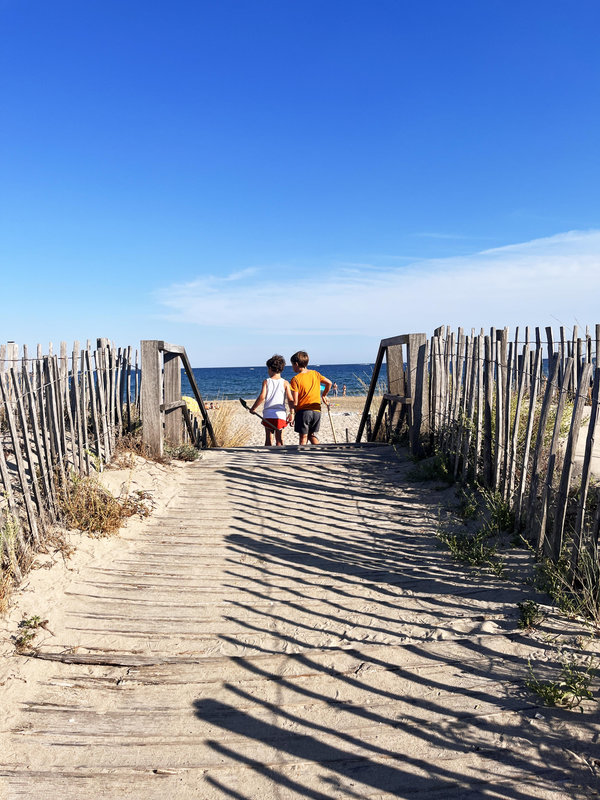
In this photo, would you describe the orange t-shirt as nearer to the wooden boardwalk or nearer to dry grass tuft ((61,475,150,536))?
dry grass tuft ((61,475,150,536))

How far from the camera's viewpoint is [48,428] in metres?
5.01

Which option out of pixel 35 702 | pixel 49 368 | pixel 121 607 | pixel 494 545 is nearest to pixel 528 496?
pixel 494 545

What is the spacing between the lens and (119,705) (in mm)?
2885

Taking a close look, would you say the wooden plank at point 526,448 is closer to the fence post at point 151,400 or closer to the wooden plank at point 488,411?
the wooden plank at point 488,411

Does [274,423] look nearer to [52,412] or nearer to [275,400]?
[275,400]

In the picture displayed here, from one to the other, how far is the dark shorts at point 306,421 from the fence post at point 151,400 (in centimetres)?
246

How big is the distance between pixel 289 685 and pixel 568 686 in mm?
1335

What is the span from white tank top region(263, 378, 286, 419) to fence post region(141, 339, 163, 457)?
183 centimetres

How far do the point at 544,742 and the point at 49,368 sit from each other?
4228 millimetres

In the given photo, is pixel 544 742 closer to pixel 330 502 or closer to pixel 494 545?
pixel 494 545

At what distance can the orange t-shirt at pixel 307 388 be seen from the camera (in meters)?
8.81

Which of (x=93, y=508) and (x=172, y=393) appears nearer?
(x=93, y=508)

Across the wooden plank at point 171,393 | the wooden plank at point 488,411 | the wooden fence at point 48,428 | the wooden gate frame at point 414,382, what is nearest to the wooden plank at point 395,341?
the wooden gate frame at point 414,382

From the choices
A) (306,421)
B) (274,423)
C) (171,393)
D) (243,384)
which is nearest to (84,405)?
(171,393)
